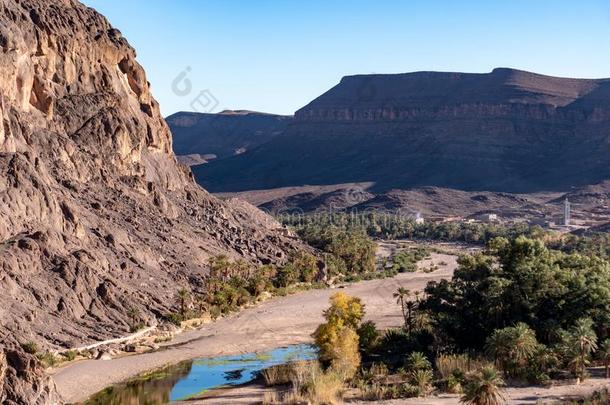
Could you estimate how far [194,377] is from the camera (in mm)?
45938

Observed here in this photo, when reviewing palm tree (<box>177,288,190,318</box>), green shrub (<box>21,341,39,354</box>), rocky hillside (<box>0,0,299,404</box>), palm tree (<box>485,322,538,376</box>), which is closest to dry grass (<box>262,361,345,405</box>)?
palm tree (<box>485,322,538,376</box>)

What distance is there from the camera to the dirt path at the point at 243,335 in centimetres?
4406

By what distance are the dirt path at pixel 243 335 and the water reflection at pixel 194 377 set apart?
105cm

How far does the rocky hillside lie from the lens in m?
53.0

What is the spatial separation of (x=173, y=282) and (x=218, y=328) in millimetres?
10897

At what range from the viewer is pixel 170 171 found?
101938 millimetres

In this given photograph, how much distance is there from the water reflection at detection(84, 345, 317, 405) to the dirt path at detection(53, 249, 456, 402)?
105 centimetres

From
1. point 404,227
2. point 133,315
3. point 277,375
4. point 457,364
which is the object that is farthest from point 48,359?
point 404,227

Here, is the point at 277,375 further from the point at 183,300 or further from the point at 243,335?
the point at 183,300

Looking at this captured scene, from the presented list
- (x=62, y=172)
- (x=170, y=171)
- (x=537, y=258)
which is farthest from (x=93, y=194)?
(x=537, y=258)

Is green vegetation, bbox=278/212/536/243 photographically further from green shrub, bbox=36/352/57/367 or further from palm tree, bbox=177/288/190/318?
green shrub, bbox=36/352/57/367

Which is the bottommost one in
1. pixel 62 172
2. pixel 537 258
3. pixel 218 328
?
pixel 218 328

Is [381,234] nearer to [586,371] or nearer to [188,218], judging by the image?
[188,218]

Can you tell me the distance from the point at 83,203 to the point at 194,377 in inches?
1327
